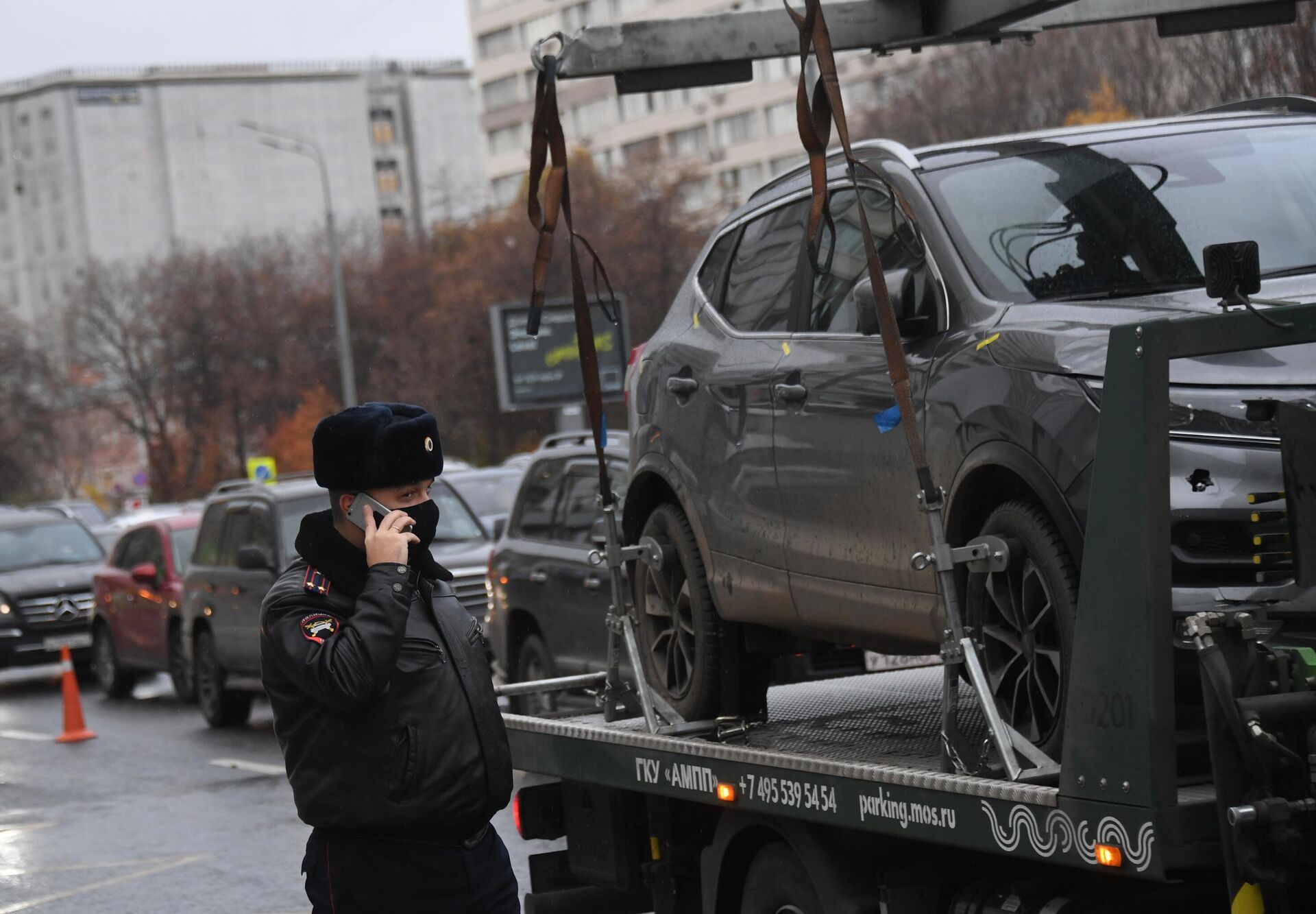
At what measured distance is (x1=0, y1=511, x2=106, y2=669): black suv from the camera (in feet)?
76.2

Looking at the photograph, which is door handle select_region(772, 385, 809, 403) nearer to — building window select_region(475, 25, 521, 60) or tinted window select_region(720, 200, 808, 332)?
tinted window select_region(720, 200, 808, 332)

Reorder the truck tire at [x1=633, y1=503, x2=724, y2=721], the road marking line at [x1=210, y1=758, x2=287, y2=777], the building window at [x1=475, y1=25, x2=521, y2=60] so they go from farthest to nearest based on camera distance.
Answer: the building window at [x1=475, y1=25, x2=521, y2=60] < the road marking line at [x1=210, y1=758, x2=287, y2=777] < the truck tire at [x1=633, y1=503, x2=724, y2=721]

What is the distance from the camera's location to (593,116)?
97.9m

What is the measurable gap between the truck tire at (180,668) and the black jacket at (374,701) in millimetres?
15219

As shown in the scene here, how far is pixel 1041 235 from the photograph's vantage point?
220 inches

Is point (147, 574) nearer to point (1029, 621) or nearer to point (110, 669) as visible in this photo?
point (110, 669)

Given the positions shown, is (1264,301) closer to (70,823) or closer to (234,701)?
(70,823)

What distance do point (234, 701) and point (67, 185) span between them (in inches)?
4253

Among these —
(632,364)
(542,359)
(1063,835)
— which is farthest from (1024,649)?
(542,359)

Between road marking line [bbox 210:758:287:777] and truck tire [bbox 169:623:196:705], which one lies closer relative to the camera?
road marking line [bbox 210:758:287:777]

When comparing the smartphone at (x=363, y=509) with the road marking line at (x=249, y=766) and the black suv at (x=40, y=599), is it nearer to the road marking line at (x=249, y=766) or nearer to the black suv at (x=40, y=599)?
the road marking line at (x=249, y=766)

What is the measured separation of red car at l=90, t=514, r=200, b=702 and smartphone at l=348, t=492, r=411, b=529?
49.5 feet

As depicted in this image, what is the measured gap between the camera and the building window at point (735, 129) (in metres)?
88.4

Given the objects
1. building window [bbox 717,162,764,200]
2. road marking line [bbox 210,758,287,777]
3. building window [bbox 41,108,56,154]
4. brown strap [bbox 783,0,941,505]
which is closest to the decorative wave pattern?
brown strap [bbox 783,0,941,505]
